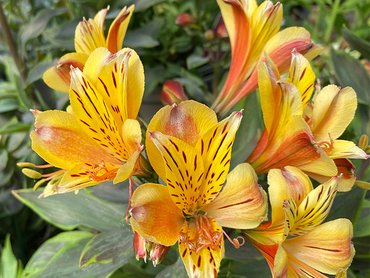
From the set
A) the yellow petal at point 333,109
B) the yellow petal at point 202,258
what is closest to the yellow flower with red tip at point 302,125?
the yellow petal at point 333,109

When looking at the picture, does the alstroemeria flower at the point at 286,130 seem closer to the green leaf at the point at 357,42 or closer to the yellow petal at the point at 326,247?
the yellow petal at the point at 326,247

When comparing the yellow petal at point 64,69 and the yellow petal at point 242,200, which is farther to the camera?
the yellow petal at point 64,69

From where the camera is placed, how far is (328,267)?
45cm

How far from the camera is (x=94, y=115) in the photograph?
0.47 m

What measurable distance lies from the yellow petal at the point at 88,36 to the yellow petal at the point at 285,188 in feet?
0.81

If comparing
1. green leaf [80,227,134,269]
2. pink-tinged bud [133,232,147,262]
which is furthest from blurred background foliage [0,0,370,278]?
pink-tinged bud [133,232,147,262]

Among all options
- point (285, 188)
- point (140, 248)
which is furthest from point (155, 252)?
point (285, 188)

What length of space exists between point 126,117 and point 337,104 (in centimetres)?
21

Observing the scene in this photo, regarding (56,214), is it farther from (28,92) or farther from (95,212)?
(28,92)

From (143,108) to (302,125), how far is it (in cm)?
72

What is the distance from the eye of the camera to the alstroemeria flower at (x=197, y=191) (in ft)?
1.38

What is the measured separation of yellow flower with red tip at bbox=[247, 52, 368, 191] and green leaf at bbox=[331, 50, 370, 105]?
0.84 feet

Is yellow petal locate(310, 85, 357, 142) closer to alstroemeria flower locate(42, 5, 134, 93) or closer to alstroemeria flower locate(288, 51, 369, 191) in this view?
alstroemeria flower locate(288, 51, 369, 191)

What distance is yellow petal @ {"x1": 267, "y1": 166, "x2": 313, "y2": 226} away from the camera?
0.43 metres
